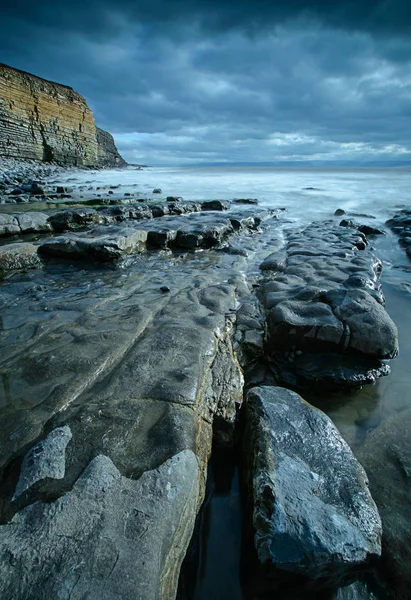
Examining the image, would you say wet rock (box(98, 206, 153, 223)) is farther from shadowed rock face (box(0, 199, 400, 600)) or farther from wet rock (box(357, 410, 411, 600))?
wet rock (box(357, 410, 411, 600))

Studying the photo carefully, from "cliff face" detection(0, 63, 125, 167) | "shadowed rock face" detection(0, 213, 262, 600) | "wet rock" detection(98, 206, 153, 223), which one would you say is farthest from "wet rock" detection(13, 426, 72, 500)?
"cliff face" detection(0, 63, 125, 167)

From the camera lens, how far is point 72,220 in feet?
24.0

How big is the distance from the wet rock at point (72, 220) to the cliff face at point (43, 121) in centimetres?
2402

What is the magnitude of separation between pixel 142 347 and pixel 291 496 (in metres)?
1.42

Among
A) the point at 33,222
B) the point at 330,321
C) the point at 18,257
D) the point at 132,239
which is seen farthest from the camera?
the point at 33,222

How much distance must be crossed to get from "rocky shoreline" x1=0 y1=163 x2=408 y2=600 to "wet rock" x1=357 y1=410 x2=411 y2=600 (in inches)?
0.7

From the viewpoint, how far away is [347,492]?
5.28 ft

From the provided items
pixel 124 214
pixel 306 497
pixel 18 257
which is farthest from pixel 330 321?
pixel 124 214

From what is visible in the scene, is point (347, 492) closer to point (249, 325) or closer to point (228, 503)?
point (228, 503)

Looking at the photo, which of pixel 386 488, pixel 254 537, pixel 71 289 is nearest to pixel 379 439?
→ pixel 386 488

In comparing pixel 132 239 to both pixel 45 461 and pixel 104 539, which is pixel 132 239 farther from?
pixel 104 539

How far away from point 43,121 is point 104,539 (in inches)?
1466

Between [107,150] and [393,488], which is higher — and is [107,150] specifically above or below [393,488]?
above

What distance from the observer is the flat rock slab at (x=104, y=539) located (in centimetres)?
110
